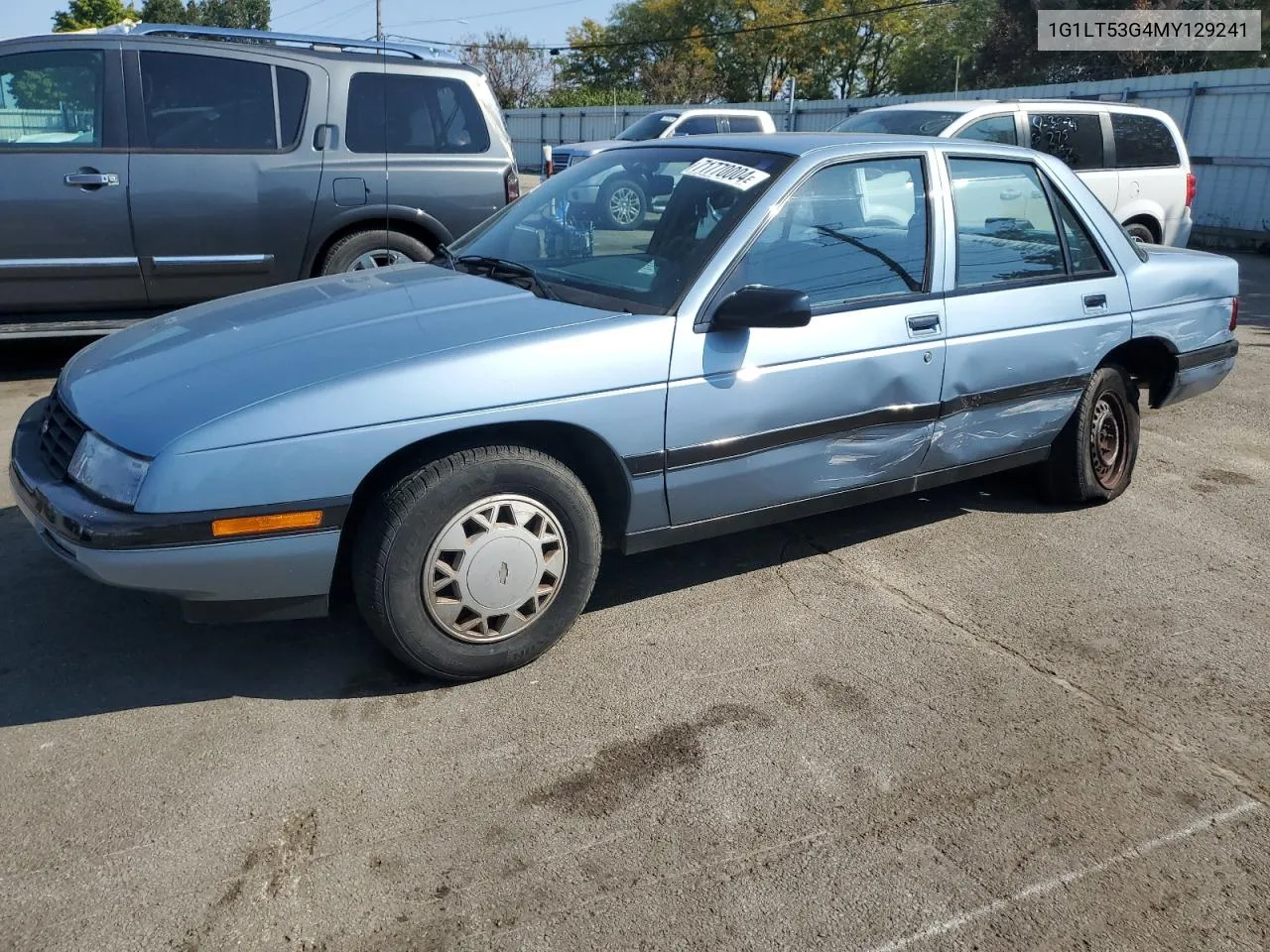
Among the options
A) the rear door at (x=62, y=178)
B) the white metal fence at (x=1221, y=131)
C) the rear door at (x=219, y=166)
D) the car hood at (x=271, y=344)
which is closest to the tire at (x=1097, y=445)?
the car hood at (x=271, y=344)

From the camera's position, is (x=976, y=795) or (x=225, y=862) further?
(x=976, y=795)

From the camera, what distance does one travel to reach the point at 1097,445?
477cm

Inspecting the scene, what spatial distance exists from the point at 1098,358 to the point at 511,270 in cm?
256

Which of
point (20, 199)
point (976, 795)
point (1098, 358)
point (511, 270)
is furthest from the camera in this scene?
point (20, 199)

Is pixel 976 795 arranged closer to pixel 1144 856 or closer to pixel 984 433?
pixel 1144 856

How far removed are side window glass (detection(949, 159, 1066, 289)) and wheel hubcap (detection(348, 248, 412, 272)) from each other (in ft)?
12.9

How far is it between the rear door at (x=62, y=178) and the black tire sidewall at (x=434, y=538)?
14.3 feet

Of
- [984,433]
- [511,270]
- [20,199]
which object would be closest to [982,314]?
[984,433]

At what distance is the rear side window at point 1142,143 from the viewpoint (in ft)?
31.7

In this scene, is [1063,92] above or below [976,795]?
above

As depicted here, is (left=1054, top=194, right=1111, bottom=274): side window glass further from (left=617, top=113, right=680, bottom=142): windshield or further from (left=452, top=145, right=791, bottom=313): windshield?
(left=617, top=113, right=680, bottom=142): windshield

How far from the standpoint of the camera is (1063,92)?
62.9 feet

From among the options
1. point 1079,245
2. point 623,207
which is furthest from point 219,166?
point 1079,245

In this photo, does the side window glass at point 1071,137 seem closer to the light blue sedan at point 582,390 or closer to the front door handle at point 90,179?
the light blue sedan at point 582,390
